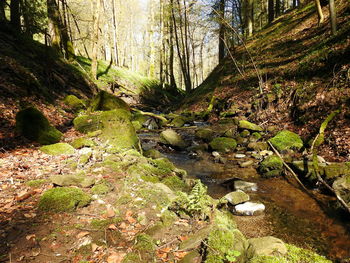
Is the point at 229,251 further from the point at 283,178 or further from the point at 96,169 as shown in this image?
the point at 283,178

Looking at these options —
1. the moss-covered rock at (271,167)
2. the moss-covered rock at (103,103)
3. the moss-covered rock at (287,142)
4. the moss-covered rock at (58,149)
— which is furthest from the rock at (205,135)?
the moss-covered rock at (58,149)

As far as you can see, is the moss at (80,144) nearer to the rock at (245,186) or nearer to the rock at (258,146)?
the rock at (245,186)

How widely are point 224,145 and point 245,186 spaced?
11.1 feet

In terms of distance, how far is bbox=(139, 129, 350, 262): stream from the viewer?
3664 mm

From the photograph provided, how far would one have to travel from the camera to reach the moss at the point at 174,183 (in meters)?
4.76

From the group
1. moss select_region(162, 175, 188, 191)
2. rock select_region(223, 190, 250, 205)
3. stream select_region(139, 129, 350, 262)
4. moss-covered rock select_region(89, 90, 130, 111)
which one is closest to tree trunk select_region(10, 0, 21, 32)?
moss-covered rock select_region(89, 90, 130, 111)

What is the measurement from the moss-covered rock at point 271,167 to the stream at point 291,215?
20cm

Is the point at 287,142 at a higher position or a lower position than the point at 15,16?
lower

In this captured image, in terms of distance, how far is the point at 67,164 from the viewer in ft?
15.8

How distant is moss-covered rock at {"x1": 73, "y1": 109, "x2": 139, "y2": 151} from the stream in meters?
2.19

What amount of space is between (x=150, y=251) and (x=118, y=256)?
1.23 ft

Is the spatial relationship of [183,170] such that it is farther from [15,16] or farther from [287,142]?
[15,16]

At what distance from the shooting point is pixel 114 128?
23.5 feet

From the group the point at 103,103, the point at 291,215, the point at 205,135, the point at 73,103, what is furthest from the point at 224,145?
the point at 73,103
